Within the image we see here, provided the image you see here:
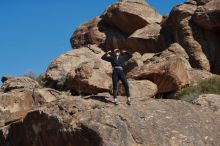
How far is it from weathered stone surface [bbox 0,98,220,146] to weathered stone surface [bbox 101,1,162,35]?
1919 centimetres

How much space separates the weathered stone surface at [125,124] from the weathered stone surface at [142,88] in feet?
19.1

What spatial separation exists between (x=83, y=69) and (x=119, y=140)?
41.0 ft

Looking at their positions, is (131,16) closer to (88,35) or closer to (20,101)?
(88,35)

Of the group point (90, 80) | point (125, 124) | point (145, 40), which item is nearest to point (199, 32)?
point (145, 40)

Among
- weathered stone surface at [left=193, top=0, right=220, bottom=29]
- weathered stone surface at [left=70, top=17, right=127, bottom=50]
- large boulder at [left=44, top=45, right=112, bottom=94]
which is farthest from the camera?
weathered stone surface at [left=70, top=17, right=127, bottom=50]

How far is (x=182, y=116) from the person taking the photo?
18.8 meters

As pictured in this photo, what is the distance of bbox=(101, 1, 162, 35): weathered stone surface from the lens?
126 feet

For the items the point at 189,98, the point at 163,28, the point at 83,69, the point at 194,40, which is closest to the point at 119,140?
the point at 189,98

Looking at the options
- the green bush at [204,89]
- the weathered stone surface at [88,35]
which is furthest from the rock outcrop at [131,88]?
the green bush at [204,89]

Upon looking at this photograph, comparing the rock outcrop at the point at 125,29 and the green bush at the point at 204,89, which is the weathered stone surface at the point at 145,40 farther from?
the green bush at the point at 204,89

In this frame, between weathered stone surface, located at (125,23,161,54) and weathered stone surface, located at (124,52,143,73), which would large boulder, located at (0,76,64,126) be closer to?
weathered stone surface, located at (124,52,143,73)

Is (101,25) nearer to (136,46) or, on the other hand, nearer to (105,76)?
(136,46)

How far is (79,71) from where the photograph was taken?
1160 inches

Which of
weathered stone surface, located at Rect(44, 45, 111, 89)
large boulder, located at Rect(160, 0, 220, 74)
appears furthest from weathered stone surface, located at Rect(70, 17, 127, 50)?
large boulder, located at Rect(160, 0, 220, 74)
